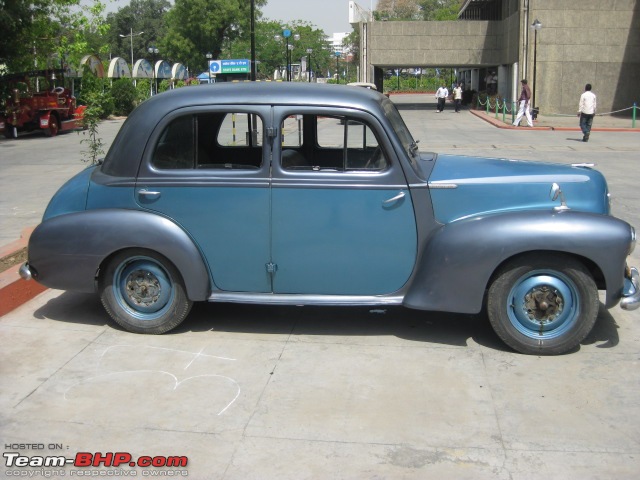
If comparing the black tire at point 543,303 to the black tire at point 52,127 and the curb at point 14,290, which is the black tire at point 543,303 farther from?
the black tire at point 52,127

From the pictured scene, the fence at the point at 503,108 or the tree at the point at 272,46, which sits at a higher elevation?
the tree at the point at 272,46

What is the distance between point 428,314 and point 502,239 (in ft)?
4.17

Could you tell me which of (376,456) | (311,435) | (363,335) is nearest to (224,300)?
(363,335)

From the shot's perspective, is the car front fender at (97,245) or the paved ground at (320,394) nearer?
the paved ground at (320,394)

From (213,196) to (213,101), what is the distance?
0.70 meters

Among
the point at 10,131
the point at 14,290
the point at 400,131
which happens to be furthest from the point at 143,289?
the point at 10,131

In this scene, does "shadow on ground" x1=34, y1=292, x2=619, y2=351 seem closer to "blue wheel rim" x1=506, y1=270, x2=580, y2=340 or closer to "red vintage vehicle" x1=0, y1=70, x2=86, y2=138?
"blue wheel rim" x1=506, y1=270, x2=580, y2=340

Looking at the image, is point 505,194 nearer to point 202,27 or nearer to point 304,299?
point 304,299

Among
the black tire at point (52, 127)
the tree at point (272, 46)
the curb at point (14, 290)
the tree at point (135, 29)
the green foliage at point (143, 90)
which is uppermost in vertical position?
the tree at point (135, 29)

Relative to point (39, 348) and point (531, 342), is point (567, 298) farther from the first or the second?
point (39, 348)

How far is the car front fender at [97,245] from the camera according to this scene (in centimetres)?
520

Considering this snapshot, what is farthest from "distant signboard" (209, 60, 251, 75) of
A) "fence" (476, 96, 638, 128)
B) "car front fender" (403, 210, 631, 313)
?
"car front fender" (403, 210, 631, 313)

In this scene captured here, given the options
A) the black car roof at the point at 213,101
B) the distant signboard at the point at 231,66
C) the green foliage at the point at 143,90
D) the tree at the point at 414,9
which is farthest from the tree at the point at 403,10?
the black car roof at the point at 213,101

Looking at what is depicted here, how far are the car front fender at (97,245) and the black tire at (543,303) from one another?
2.12 meters
